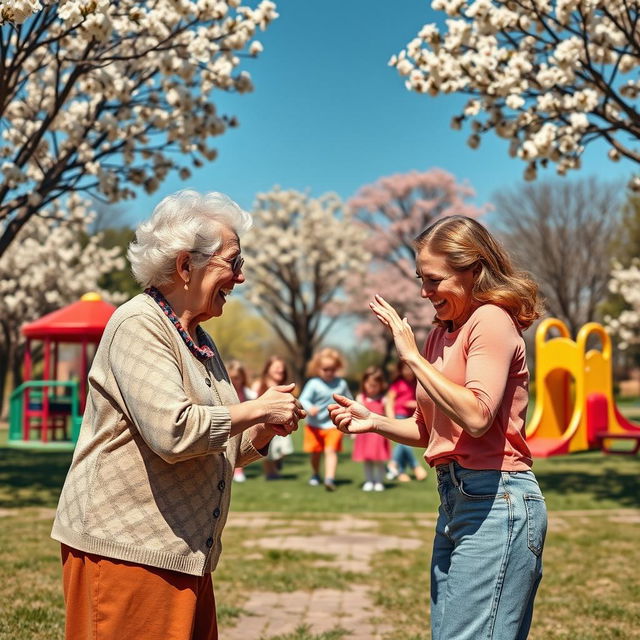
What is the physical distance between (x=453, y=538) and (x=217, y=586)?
13.4ft

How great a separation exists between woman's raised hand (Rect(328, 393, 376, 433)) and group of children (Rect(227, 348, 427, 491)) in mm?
8292

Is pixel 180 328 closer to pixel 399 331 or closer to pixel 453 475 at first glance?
pixel 399 331

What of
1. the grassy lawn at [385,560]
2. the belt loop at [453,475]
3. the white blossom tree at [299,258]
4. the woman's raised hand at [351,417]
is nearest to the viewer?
the belt loop at [453,475]

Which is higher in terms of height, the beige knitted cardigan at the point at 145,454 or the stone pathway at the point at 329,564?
the beige knitted cardigan at the point at 145,454

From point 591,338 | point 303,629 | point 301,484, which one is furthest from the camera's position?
point 591,338

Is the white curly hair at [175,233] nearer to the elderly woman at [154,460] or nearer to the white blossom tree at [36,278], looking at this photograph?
the elderly woman at [154,460]

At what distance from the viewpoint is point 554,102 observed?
10.1 meters

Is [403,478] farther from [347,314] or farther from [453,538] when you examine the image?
[347,314]

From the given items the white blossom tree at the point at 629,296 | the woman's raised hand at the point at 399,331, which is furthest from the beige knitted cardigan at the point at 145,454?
the white blossom tree at the point at 629,296

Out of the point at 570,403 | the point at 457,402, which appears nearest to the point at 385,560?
the point at 457,402

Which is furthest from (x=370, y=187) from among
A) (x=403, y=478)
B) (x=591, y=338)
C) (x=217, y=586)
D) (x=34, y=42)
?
(x=217, y=586)

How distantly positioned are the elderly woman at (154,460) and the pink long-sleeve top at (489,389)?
20.9 inches

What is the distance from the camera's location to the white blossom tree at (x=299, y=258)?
1892 inches

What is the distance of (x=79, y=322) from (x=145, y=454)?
13819 millimetres
